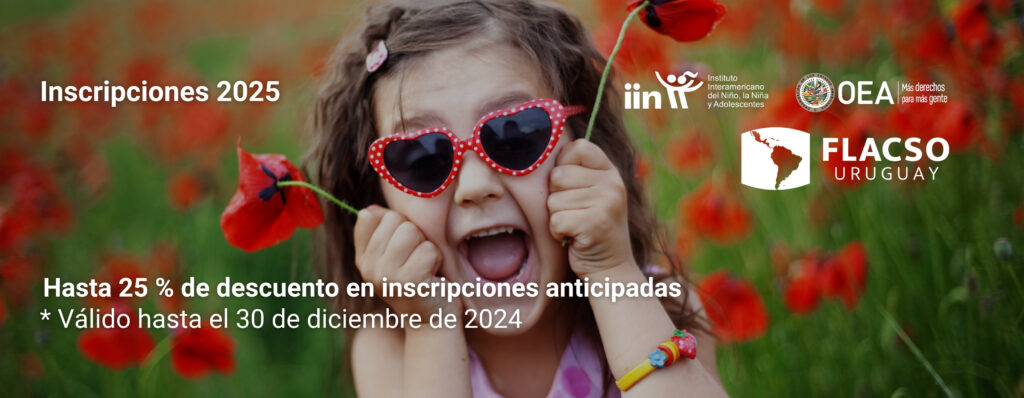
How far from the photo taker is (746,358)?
4.47 feet

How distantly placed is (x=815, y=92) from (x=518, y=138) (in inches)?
18.8

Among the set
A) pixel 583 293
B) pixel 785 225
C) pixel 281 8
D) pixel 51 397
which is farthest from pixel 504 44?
pixel 51 397

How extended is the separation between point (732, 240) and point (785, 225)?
115 millimetres

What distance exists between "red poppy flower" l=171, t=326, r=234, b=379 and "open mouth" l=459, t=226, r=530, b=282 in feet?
1.23

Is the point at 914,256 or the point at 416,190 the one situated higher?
the point at 416,190

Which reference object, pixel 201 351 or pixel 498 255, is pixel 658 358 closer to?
pixel 498 255

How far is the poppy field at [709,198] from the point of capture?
3.96ft

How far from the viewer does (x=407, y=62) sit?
39.9 inches

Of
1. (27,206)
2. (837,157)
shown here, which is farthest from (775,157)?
(27,206)

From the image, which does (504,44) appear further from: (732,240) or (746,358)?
(746,358)

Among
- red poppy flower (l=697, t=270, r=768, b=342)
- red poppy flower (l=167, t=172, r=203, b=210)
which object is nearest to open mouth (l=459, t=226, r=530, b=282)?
red poppy flower (l=697, t=270, r=768, b=342)

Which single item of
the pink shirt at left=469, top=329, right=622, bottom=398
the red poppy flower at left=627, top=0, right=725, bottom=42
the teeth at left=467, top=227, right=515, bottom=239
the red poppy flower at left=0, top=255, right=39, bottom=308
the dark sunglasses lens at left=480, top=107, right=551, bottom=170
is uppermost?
the red poppy flower at left=627, top=0, right=725, bottom=42

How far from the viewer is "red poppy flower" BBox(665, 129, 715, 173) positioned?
4.55 ft

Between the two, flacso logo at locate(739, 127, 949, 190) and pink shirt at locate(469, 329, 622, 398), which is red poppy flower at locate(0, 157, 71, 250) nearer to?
pink shirt at locate(469, 329, 622, 398)
